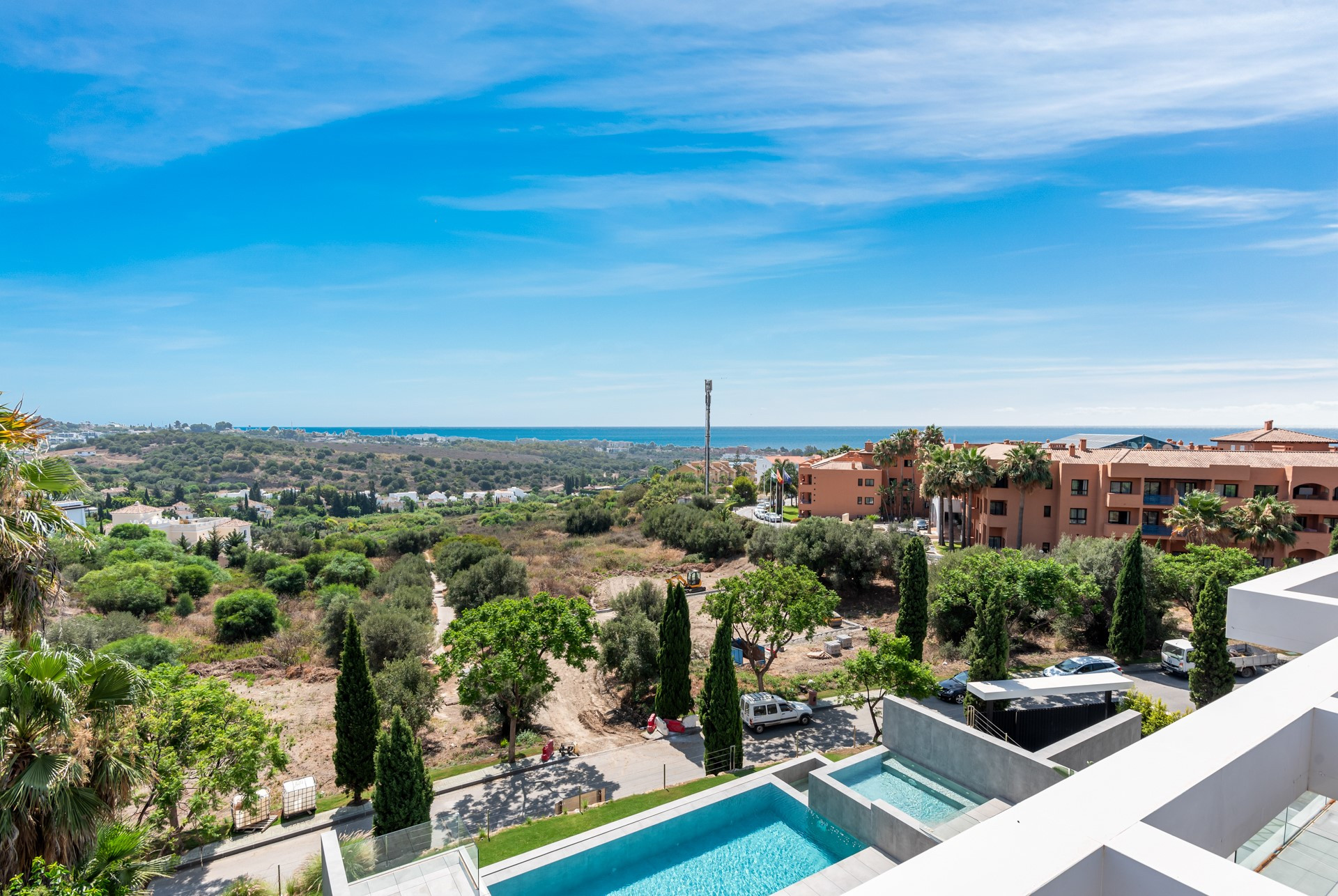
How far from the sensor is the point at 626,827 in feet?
38.9

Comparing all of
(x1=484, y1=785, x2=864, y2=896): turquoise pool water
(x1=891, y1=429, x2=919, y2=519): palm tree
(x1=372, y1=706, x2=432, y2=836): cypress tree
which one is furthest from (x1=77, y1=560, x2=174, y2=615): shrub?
(x1=891, y1=429, x2=919, y2=519): palm tree

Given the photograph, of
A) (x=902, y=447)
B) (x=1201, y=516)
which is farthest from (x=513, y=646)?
(x=902, y=447)

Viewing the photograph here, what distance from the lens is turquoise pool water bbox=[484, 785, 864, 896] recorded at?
440 inches

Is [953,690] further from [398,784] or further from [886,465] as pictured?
[886,465]

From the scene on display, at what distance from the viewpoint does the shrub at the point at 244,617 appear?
→ 29.5 m

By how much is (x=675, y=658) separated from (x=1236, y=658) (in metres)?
18.6

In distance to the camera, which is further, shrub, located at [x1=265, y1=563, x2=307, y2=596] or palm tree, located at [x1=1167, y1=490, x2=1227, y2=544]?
→ shrub, located at [x1=265, y1=563, x2=307, y2=596]

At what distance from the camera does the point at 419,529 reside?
54.6m

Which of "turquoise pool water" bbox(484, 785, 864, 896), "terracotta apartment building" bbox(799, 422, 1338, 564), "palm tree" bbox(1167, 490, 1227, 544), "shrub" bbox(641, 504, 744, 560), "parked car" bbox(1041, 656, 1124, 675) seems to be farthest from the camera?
"shrub" bbox(641, 504, 744, 560)

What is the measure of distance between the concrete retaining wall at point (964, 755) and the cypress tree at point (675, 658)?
7153 millimetres

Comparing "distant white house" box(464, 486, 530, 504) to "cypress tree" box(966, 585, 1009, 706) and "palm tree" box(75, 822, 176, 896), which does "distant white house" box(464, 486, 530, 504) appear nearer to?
"cypress tree" box(966, 585, 1009, 706)

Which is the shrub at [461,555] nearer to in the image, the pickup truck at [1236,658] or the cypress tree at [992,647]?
the cypress tree at [992,647]

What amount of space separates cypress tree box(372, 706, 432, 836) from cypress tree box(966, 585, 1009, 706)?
54.9ft

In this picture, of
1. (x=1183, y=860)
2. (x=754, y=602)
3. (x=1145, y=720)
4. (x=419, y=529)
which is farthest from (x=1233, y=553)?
(x=419, y=529)
